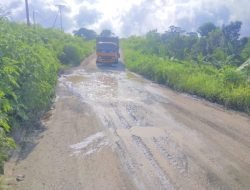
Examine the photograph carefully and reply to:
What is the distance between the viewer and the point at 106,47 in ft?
127

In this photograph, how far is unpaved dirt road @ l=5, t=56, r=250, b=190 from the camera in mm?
6824

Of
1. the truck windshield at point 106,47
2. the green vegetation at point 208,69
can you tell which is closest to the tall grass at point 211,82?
the green vegetation at point 208,69

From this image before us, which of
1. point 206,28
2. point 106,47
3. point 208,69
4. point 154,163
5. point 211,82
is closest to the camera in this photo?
point 154,163

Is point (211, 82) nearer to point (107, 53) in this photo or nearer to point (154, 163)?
point (154, 163)

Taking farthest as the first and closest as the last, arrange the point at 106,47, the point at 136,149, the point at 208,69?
the point at 106,47, the point at 208,69, the point at 136,149

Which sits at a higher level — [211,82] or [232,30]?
[232,30]

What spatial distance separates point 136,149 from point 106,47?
30.9 m

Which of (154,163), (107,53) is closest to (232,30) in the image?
(107,53)

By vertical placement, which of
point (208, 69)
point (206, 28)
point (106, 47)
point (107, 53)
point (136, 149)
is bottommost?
point (107, 53)

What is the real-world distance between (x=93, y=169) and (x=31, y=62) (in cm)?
530

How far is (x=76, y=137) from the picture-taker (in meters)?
9.65

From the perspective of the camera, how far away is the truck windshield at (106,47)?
126 ft

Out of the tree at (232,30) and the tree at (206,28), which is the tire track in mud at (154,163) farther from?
the tree at (206,28)

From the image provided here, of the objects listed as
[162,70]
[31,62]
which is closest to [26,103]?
[31,62]
